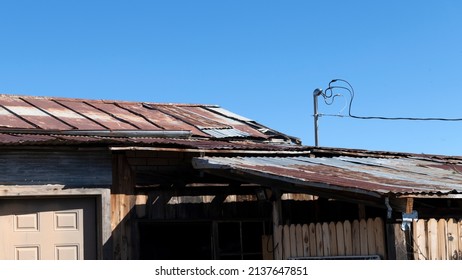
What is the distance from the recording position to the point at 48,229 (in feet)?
37.4

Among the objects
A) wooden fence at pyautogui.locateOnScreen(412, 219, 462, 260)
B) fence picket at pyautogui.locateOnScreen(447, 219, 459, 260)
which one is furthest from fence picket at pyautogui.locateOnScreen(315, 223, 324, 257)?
fence picket at pyautogui.locateOnScreen(447, 219, 459, 260)

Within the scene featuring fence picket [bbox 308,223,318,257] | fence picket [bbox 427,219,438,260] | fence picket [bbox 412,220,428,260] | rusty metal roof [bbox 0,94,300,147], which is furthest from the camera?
rusty metal roof [bbox 0,94,300,147]

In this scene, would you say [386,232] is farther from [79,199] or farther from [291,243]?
[79,199]

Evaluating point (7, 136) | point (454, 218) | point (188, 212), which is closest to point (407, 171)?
point (454, 218)

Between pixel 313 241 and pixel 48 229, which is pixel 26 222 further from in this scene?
pixel 313 241

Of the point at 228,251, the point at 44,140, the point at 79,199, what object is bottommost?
the point at 228,251

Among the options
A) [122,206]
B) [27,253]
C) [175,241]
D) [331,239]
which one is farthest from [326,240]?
[27,253]

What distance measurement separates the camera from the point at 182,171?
12500 mm

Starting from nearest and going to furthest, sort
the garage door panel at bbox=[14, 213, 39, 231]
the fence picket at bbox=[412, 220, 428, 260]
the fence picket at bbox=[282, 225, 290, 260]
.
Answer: the fence picket at bbox=[412, 220, 428, 260]
the fence picket at bbox=[282, 225, 290, 260]
the garage door panel at bbox=[14, 213, 39, 231]

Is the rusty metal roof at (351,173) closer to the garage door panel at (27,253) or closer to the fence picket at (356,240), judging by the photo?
the fence picket at (356,240)

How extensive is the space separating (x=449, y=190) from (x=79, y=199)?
505 cm

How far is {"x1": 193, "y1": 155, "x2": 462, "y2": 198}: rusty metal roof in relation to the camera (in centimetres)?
927

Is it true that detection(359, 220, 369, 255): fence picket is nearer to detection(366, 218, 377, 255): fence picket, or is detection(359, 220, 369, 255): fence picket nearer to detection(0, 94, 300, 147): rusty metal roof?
detection(366, 218, 377, 255): fence picket

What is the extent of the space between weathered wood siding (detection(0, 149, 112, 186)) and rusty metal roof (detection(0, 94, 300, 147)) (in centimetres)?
35
